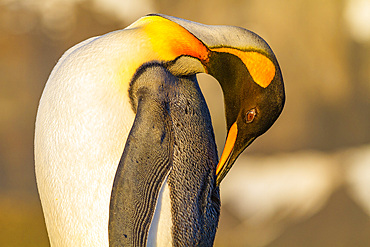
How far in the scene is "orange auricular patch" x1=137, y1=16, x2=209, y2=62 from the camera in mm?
1144

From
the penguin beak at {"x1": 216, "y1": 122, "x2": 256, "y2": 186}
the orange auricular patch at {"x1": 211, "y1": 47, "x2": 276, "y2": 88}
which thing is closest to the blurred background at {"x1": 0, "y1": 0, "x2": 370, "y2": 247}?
the penguin beak at {"x1": 216, "y1": 122, "x2": 256, "y2": 186}

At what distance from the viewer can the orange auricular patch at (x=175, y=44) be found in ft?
3.75

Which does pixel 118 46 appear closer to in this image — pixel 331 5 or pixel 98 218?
pixel 98 218

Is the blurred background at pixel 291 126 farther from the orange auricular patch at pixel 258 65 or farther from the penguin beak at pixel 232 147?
the orange auricular patch at pixel 258 65

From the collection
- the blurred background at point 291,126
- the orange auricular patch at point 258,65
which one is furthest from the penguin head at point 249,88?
the blurred background at point 291,126

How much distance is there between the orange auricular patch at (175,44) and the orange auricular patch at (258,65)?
38 millimetres

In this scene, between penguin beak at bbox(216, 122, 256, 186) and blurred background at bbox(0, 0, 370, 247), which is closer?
penguin beak at bbox(216, 122, 256, 186)

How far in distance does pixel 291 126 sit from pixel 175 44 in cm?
415

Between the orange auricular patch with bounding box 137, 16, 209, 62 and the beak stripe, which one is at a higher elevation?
the orange auricular patch with bounding box 137, 16, 209, 62

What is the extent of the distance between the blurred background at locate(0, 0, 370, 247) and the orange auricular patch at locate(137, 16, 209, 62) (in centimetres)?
385

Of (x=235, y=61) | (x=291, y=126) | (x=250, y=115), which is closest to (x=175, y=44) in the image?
(x=235, y=61)

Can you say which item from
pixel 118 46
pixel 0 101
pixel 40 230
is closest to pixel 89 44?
pixel 118 46

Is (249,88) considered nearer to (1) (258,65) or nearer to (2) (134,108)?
(1) (258,65)

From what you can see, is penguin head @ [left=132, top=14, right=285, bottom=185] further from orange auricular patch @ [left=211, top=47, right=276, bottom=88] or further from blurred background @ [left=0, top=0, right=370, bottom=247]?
blurred background @ [left=0, top=0, right=370, bottom=247]
